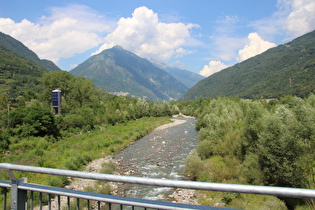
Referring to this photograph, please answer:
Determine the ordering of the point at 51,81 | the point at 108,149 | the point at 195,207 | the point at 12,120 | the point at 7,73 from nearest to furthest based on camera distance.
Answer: the point at 195,207 < the point at 108,149 < the point at 12,120 < the point at 51,81 < the point at 7,73

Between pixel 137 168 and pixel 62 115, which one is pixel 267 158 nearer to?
pixel 137 168

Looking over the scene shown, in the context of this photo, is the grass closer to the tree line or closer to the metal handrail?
the tree line

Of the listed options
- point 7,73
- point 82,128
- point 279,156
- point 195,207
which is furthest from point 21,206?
point 7,73

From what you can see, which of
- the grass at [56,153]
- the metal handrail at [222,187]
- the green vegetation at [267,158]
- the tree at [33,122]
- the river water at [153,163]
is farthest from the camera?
the tree at [33,122]

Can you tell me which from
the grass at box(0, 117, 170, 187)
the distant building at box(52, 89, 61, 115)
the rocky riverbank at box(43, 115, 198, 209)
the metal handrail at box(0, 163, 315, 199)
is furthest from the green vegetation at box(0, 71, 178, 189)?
the metal handrail at box(0, 163, 315, 199)

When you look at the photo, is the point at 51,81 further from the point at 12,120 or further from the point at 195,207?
the point at 195,207

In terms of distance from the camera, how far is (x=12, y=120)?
29.1 metres

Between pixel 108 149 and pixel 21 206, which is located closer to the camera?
pixel 21 206

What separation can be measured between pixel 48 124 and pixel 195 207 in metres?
31.1

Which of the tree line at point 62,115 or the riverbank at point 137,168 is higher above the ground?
the tree line at point 62,115

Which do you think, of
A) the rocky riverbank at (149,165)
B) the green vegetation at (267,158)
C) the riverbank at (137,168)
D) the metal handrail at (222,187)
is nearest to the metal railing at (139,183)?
the metal handrail at (222,187)

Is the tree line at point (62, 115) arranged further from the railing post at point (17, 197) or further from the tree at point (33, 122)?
the railing post at point (17, 197)

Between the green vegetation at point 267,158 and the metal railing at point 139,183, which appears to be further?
the green vegetation at point 267,158

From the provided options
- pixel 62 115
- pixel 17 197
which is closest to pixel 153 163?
pixel 17 197
